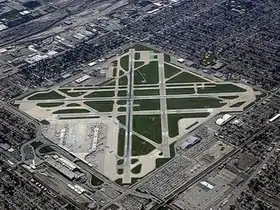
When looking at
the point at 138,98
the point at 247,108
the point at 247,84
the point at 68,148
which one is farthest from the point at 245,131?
the point at 68,148

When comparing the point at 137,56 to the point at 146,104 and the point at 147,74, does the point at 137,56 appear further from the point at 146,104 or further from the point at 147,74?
the point at 146,104

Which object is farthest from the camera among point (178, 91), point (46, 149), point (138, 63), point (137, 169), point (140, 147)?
point (138, 63)

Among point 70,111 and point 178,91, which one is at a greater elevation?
point 178,91

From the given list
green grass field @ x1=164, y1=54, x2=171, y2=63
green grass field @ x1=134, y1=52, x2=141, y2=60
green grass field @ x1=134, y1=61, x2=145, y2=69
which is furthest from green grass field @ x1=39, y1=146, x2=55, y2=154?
green grass field @ x1=164, y1=54, x2=171, y2=63

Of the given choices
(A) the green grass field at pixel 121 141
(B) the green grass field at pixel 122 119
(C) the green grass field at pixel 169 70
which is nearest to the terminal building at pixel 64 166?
(A) the green grass field at pixel 121 141

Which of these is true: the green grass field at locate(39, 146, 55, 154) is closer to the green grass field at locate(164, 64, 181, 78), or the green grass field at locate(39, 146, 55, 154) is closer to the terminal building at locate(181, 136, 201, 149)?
the terminal building at locate(181, 136, 201, 149)

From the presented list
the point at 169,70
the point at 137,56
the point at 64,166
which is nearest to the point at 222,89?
the point at 169,70
